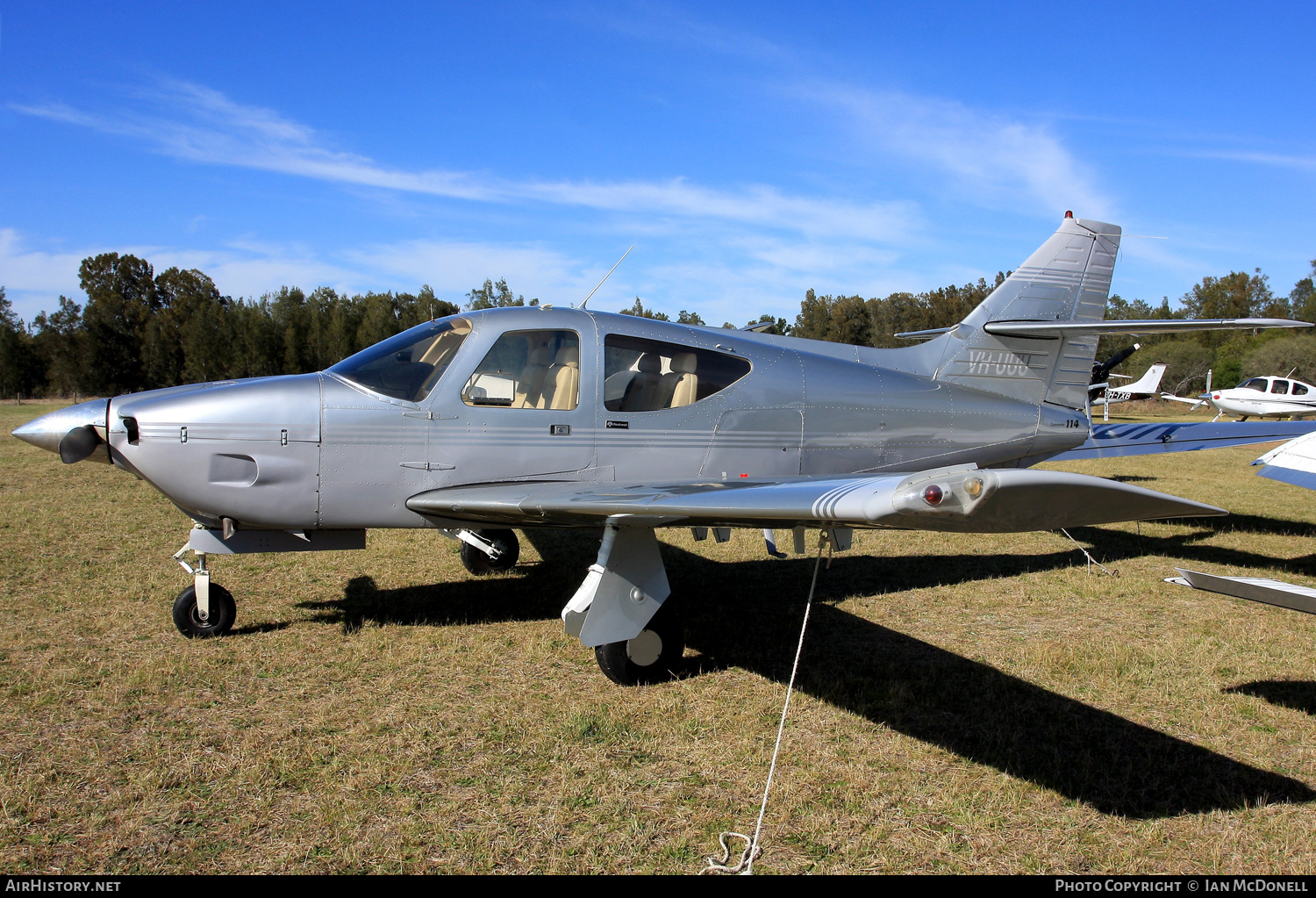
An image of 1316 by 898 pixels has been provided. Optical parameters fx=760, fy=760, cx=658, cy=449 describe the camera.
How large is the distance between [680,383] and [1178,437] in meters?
7.33

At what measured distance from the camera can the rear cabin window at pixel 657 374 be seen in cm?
566

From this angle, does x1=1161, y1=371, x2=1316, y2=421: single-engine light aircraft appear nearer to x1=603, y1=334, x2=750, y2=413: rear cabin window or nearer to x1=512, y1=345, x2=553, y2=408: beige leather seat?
x1=603, y1=334, x2=750, y2=413: rear cabin window

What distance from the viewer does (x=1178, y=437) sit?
948 centimetres

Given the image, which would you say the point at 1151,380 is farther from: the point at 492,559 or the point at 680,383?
the point at 680,383

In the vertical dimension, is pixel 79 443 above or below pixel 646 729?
above

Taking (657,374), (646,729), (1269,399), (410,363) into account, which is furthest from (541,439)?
(1269,399)

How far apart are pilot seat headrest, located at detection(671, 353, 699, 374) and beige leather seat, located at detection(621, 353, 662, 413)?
117 millimetres

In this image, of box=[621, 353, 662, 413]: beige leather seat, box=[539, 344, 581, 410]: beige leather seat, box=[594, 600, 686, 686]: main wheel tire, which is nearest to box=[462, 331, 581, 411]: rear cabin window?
box=[539, 344, 581, 410]: beige leather seat

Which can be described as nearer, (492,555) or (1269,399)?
(492,555)

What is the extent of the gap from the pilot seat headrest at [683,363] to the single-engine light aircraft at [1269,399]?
32.9m

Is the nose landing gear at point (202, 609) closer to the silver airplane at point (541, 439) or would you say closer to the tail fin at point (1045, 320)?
the silver airplane at point (541, 439)

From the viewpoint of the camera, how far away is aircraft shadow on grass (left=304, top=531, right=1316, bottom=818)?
3740mm

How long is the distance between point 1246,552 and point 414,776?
9.75 meters

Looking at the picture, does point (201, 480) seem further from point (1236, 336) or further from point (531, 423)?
point (1236, 336)
